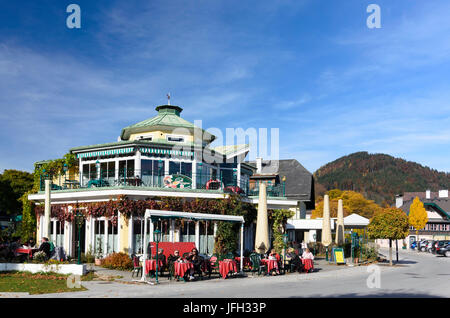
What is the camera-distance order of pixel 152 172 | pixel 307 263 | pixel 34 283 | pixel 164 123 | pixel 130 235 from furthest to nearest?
pixel 164 123 → pixel 152 172 → pixel 130 235 → pixel 307 263 → pixel 34 283

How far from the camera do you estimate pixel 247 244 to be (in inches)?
1048

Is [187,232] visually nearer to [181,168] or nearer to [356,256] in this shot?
[181,168]

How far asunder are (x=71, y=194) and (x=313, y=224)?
887 inches

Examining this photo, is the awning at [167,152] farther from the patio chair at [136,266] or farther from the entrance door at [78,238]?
the patio chair at [136,266]

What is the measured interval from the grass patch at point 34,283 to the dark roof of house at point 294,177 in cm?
3530

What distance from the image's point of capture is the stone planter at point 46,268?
56.2ft

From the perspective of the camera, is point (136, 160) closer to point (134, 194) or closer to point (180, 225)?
point (134, 194)

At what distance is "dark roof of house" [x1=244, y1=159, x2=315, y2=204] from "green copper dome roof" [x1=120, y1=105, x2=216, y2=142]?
1933cm

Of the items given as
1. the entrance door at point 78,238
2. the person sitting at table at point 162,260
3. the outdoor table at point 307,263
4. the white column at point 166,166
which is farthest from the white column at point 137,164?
the outdoor table at point 307,263

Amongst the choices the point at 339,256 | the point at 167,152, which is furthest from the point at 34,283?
the point at 339,256

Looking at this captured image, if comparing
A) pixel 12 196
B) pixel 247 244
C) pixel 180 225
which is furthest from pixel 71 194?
pixel 12 196

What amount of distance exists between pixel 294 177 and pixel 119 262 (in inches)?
1426

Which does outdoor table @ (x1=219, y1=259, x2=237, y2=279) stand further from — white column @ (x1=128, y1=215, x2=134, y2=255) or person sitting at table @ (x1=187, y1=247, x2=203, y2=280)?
white column @ (x1=128, y1=215, x2=134, y2=255)

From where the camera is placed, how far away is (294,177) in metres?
53.7
